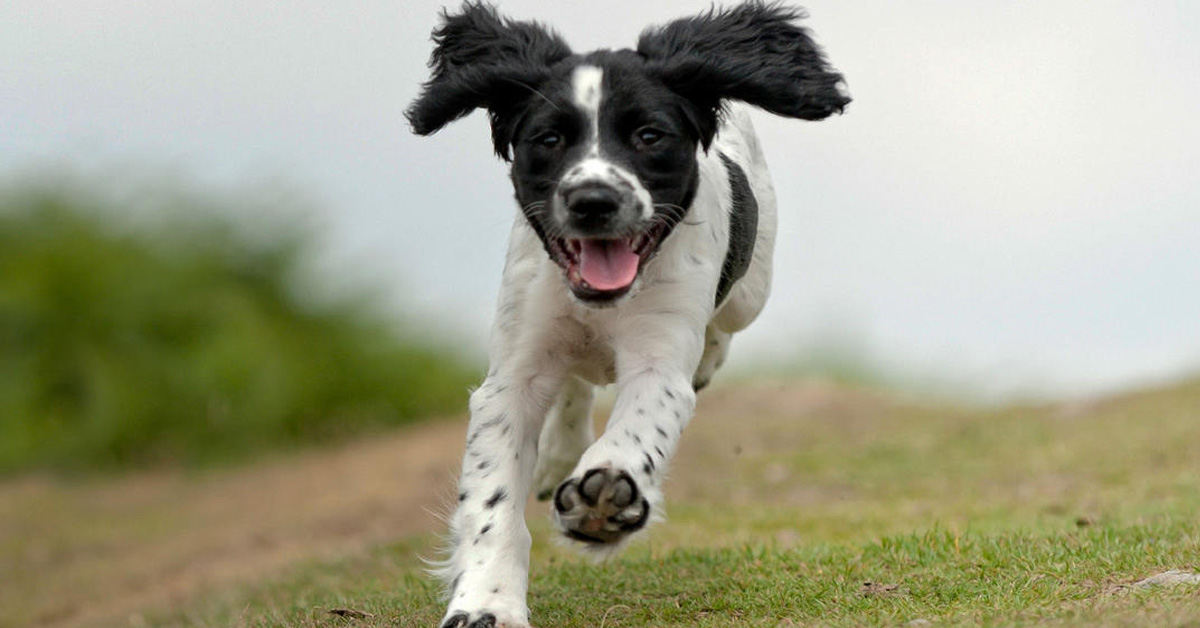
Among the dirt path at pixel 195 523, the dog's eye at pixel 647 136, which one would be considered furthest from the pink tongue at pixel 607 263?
the dirt path at pixel 195 523

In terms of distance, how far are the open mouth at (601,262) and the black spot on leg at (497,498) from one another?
0.71m

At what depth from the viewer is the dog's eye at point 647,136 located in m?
4.94

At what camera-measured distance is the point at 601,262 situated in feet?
16.2

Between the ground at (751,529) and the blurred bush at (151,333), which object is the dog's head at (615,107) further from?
the blurred bush at (151,333)

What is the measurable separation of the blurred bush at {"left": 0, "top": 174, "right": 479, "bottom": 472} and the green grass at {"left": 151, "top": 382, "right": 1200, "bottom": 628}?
5.52 meters

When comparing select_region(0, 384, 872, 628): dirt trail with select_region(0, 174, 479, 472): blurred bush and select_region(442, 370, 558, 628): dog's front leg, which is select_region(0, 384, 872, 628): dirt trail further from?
select_region(442, 370, 558, 628): dog's front leg

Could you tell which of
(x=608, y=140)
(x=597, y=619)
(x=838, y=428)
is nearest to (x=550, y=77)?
(x=608, y=140)

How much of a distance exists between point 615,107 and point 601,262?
18.9 inches

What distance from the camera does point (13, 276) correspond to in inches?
698

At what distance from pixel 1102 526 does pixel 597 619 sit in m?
2.71

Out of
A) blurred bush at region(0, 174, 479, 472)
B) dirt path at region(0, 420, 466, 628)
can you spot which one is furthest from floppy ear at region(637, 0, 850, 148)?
blurred bush at region(0, 174, 479, 472)

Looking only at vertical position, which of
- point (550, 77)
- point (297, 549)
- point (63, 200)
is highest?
point (63, 200)

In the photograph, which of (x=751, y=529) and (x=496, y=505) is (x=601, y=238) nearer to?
(x=496, y=505)

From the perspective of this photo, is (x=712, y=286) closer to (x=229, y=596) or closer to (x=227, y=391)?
(x=229, y=596)
